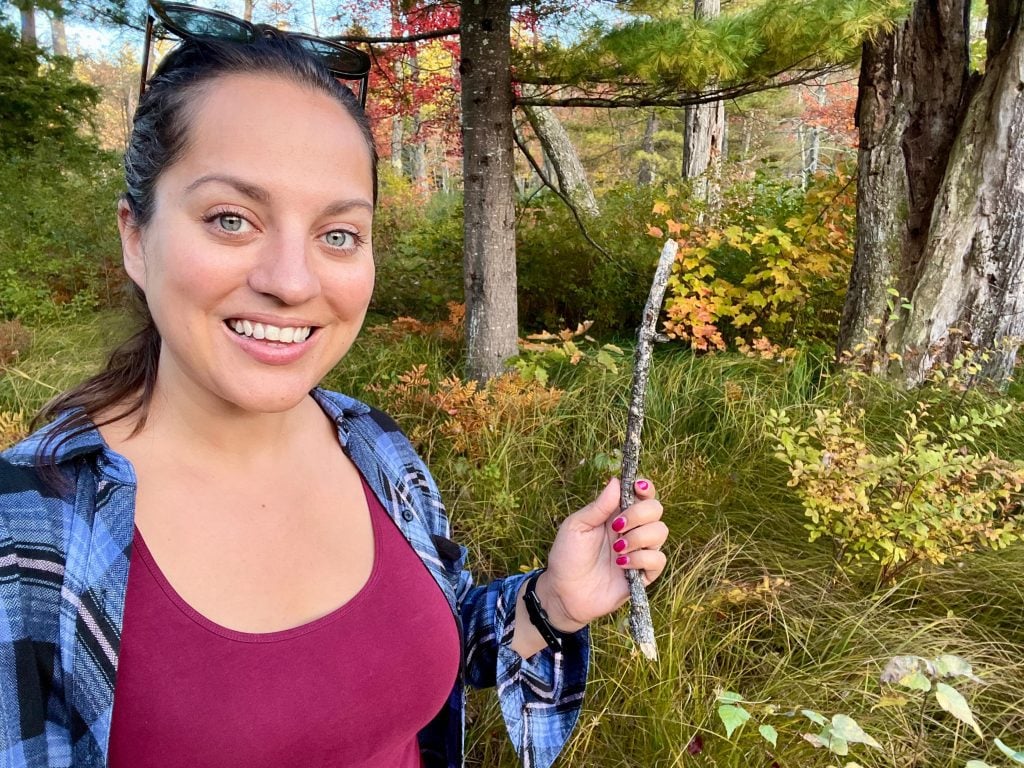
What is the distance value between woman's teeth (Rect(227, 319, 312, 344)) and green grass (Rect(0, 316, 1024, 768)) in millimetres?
664

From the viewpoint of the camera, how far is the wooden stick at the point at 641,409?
0.76 metres

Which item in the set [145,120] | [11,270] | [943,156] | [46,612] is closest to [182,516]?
[46,612]

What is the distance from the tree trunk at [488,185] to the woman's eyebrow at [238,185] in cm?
272

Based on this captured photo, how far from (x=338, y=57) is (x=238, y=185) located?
18.2 inches

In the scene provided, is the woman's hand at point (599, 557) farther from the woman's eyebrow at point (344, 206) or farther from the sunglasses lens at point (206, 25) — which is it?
the sunglasses lens at point (206, 25)

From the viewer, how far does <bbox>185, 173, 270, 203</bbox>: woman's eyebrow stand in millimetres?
888

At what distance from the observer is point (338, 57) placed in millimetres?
1200

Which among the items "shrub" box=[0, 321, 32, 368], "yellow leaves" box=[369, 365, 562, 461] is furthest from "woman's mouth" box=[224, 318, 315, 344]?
"shrub" box=[0, 321, 32, 368]

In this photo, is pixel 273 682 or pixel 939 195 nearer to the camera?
pixel 273 682

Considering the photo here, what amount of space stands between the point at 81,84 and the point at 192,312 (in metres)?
9.98

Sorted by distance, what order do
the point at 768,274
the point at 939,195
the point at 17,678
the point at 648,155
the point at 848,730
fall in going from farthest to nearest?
1. the point at 648,155
2. the point at 768,274
3. the point at 939,195
4. the point at 848,730
5. the point at 17,678

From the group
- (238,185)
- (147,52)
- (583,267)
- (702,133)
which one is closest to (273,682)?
(238,185)

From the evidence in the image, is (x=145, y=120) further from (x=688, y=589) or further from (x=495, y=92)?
(x=495, y=92)

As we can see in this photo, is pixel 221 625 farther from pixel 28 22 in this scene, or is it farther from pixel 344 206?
pixel 28 22
